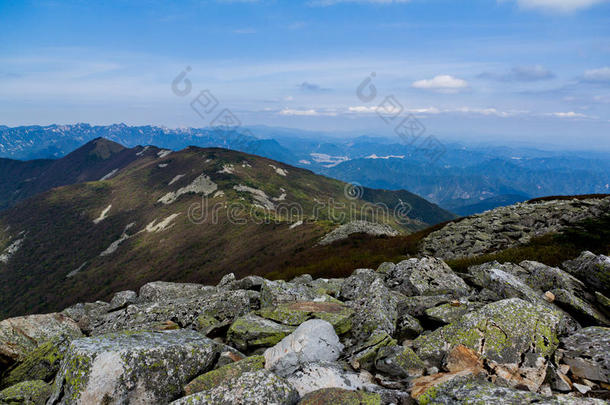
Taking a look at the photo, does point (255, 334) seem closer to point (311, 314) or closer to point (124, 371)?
point (311, 314)

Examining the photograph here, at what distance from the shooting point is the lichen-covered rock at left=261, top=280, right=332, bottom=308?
12578mm

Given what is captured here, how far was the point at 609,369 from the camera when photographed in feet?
20.3

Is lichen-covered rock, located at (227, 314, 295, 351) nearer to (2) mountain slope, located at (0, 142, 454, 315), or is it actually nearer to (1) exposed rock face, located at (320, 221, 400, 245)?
(2) mountain slope, located at (0, 142, 454, 315)

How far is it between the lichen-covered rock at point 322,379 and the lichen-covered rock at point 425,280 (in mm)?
7391

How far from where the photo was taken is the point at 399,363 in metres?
6.80

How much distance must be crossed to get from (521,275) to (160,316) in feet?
53.3

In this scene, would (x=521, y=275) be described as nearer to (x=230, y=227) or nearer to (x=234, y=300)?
(x=234, y=300)

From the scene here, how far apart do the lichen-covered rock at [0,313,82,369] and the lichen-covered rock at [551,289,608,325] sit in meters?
17.7

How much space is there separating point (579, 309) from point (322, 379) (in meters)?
8.47

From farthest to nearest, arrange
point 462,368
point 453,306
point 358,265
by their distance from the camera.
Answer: point 358,265
point 453,306
point 462,368

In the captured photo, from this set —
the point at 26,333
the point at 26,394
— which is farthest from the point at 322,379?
the point at 26,333

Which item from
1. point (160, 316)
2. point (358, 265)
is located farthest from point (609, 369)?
point (358, 265)

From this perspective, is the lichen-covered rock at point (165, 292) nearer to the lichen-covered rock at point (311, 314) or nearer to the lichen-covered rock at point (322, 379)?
the lichen-covered rock at point (311, 314)

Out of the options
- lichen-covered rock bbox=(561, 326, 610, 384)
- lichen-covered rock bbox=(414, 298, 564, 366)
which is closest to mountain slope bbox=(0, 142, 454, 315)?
lichen-covered rock bbox=(414, 298, 564, 366)
